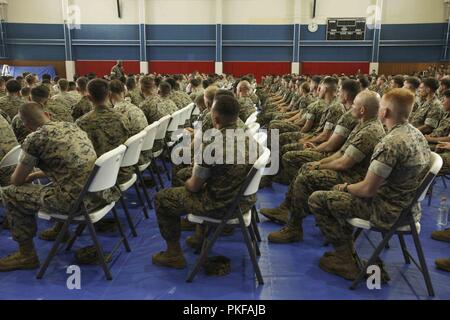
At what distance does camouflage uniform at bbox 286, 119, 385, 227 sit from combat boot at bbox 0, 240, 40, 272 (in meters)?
2.39

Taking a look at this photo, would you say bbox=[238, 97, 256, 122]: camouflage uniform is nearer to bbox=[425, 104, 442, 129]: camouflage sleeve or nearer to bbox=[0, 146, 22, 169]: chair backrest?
bbox=[425, 104, 442, 129]: camouflage sleeve

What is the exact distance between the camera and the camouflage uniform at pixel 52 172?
3.10 meters

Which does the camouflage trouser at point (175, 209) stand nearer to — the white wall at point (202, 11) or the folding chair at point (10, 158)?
the folding chair at point (10, 158)

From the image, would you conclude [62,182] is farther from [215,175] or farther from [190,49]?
[190,49]

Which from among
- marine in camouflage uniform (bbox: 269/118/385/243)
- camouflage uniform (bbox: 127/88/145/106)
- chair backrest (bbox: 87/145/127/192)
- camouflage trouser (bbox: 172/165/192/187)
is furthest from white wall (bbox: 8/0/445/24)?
chair backrest (bbox: 87/145/127/192)

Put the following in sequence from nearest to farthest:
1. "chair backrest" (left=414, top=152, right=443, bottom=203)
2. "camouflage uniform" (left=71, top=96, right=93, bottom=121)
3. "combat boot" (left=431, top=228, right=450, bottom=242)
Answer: "chair backrest" (left=414, top=152, right=443, bottom=203)
"combat boot" (left=431, top=228, right=450, bottom=242)
"camouflage uniform" (left=71, top=96, right=93, bottom=121)

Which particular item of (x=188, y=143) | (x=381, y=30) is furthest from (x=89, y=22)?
(x=188, y=143)

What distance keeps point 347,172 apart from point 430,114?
2.60m

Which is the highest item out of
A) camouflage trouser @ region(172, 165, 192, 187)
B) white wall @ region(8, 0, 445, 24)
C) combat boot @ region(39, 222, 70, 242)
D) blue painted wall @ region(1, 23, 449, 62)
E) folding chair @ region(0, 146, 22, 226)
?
white wall @ region(8, 0, 445, 24)

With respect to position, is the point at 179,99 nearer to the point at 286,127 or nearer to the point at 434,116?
the point at 286,127

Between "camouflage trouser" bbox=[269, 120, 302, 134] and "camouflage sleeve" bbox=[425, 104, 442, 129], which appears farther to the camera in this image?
"camouflage trouser" bbox=[269, 120, 302, 134]

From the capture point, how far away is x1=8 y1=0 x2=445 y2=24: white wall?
2131 cm

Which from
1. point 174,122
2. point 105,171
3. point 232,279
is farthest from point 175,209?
point 174,122

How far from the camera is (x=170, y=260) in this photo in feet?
11.7
